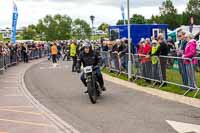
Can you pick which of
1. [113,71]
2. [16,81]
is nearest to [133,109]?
[16,81]

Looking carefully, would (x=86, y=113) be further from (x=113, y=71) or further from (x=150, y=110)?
(x=113, y=71)

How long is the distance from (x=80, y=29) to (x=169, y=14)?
68.9 ft

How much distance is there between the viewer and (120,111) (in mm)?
12961

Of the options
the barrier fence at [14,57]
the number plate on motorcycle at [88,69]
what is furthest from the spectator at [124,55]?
the barrier fence at [14,57]

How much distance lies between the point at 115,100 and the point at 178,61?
2.46 metres

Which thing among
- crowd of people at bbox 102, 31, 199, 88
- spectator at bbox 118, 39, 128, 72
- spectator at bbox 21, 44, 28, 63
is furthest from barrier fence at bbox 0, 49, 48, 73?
crowd of people at bbox 102, 31, 199, 88

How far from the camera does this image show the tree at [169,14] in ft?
304

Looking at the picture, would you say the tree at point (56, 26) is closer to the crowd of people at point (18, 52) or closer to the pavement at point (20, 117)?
the crowd of people at point (18, 52)

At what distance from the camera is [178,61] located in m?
16.1

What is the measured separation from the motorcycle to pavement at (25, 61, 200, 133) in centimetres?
26

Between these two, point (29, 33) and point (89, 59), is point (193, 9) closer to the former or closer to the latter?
point (29, 33)

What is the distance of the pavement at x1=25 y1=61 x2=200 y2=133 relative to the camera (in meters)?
10.5

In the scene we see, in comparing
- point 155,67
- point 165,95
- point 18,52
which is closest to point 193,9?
point 18,52

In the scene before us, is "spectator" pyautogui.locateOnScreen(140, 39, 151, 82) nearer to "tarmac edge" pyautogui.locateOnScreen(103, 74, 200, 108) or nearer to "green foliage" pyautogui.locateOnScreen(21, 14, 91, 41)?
"tarmac edge" pyautogui.locateOnScreen(103, 74, 200, 108)
